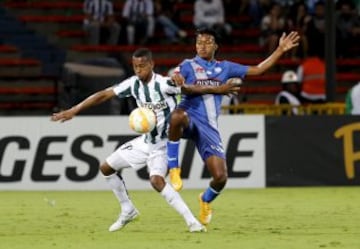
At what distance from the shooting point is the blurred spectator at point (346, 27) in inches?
1193

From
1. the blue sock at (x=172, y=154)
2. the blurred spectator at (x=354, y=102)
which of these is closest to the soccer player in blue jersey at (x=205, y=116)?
the blue sock at (x=172, y=154)

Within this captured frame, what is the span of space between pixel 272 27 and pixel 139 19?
300cm

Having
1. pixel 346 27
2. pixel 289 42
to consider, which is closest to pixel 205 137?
pixel 289 42

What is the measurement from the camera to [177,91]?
47.5ft

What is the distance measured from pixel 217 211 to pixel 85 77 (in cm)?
936

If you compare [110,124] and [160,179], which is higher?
[160,179]

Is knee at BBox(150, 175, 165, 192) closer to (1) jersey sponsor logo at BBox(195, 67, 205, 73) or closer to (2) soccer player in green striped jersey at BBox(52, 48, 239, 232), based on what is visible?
(2) soccer player in green striped jersey at BBox(52, 48, 239, 232)

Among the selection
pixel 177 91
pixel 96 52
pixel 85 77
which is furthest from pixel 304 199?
pixel 96 52

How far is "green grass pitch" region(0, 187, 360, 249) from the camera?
1320cm

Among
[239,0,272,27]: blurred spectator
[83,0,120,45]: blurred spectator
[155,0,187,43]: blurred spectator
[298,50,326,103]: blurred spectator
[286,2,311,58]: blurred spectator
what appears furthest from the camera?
[239,0,272,27]: blurred spectator

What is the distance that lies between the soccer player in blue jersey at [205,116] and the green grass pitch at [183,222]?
60 centimetres

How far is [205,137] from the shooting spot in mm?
14898

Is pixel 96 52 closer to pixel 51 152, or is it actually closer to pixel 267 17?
pixel 267 17

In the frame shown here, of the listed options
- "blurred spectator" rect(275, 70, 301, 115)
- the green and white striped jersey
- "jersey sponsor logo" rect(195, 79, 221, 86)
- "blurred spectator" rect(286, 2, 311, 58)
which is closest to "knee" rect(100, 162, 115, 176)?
the green and white striped jersey
